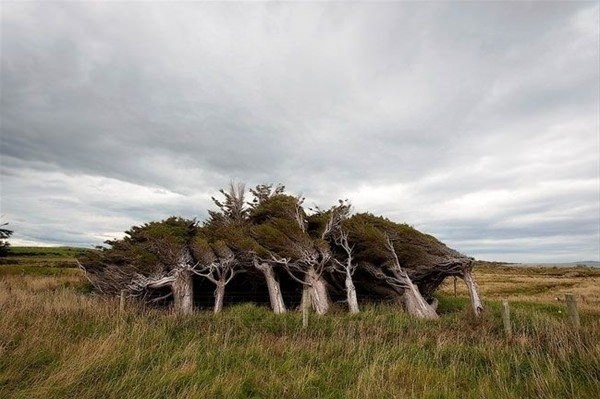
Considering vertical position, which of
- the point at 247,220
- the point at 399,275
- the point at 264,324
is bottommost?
the point at 264,324

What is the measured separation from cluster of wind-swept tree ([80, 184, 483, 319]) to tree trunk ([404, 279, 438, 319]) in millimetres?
43

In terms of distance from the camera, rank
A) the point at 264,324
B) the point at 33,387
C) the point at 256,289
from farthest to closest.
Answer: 1. the point at 256,289
2. the point at 264,324
3. the point at 33,387

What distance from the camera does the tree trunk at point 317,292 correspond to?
18.0 metres

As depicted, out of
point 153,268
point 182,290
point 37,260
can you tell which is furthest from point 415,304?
point 37,260

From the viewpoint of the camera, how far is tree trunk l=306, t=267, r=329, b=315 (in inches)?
707

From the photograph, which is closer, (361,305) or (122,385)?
(122,385)

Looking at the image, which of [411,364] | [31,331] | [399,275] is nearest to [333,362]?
[411,364]

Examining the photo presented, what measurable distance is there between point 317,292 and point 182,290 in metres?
5.95

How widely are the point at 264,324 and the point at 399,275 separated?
26.8 ft

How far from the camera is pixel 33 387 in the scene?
532cm

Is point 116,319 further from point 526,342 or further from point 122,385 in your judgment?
point 526,342

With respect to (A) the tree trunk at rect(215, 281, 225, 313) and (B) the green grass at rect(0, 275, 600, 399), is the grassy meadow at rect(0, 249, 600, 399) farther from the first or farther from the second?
(A) the tree trunk at rect(215, 281, 225, 313)

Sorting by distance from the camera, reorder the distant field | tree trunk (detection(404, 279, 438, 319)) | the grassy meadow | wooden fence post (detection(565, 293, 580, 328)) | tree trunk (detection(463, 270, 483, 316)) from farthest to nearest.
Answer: the distant field, tree trunk (detection(404, 279, 438, 319)), tree trunk (detection(463, 270, 483, 316)), wooden fence post (detection(565, 293, 580, 328)), the grassy meadow

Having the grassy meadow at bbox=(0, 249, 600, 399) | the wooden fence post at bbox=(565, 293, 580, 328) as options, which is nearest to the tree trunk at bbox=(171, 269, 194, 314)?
the grassy meadow at bbox=(0, 249, 600, 399)
